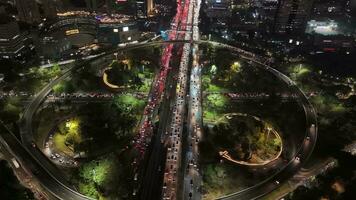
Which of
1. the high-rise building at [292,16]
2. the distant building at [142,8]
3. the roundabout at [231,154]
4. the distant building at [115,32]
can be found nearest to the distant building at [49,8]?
the distant building at [115,32]

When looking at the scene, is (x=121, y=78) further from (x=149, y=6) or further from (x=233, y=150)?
(x=149, y=6)

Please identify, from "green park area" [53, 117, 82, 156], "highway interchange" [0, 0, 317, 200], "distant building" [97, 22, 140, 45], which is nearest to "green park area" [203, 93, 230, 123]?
"highway interchange" [0, 0, 317, 200]

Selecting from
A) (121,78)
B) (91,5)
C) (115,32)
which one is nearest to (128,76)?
(121,78)

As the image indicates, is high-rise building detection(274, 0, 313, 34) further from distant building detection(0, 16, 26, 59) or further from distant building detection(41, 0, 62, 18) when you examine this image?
distant building detection(0, 16, 26, 59)

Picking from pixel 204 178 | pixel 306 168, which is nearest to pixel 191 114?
pixel 204 178

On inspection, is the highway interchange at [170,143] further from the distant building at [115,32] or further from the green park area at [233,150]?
the distant building at [115,32]

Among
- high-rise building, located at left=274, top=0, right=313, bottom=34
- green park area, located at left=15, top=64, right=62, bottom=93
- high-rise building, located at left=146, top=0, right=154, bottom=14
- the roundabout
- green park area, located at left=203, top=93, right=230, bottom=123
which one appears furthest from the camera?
high-rise building, located at left=146, top=0, right=154, bottom=14
